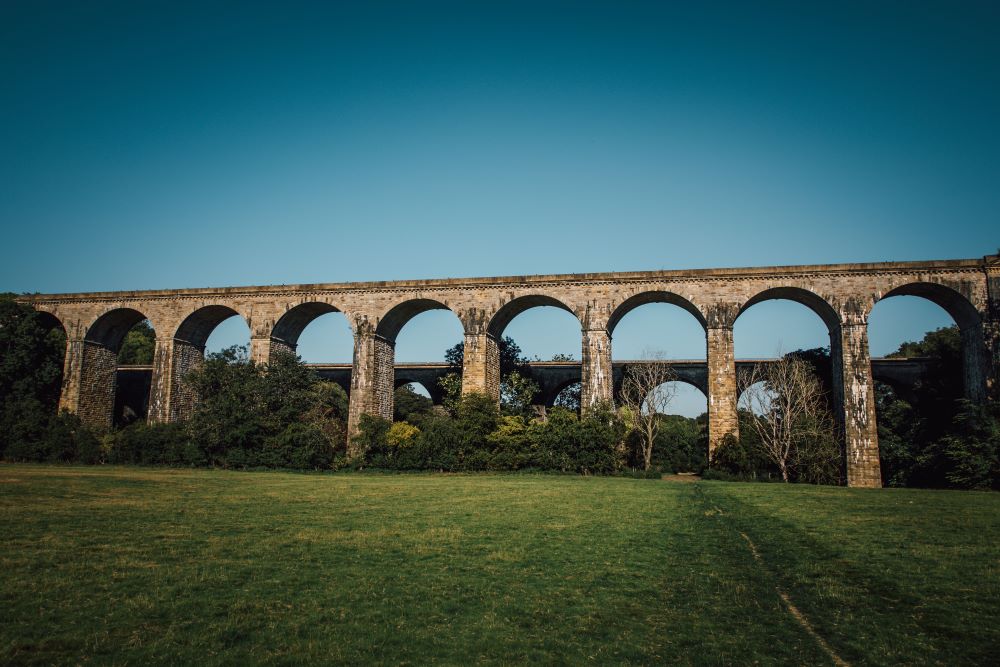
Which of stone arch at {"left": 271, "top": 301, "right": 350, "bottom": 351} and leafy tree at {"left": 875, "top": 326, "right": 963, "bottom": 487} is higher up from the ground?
stone arch at {"left": 271, "top": 301, "right": 350, "bottom": 351}

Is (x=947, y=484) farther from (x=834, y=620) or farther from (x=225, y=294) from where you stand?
(x=225, y=294)

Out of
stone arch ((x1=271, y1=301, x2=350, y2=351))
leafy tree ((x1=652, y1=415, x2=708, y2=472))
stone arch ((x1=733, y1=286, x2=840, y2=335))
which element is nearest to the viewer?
stone arch ((x1=733, y1=286, x2=840, y2=335))

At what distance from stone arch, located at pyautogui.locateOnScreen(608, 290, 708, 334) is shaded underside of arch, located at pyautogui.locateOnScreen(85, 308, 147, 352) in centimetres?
2587

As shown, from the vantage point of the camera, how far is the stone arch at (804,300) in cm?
2983

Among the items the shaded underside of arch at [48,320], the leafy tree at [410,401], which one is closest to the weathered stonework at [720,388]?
the shaded underside of arch at [48,320]

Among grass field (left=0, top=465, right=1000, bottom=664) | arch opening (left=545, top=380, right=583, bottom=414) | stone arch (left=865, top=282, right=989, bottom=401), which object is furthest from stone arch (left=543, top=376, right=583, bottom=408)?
grass field (left=0, top=465, right=1000, bottom=664)

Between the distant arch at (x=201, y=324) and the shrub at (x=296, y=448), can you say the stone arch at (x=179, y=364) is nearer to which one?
the distant arch at (x=201, y=324)

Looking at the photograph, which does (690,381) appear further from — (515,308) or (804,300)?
(515,308)

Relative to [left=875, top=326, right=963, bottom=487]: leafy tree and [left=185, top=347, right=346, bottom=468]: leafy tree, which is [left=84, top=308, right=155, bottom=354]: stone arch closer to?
[left=185, top=347, right=346, bottom=468]: leafy tree

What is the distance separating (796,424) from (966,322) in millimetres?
8701

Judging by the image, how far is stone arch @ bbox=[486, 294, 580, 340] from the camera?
107 feet

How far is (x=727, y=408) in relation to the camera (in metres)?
29.5

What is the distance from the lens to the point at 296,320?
3581 centimetres

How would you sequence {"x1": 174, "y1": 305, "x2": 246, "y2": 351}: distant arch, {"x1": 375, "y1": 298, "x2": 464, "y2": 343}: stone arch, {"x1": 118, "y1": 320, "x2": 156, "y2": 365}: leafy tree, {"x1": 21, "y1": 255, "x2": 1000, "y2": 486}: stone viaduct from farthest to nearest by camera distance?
{"x1": 118, "y1": 320, "x2": 156, "y2": 365}: leafy tree < {"x1": 174, "y1": 305, "x2": 246, "y2": 351}: distant arch < {"x1": 375, "y1": 298, "x2": 464, "y2": 343}: stone arch < {"x1": 21, "y1": 255, "x2": 1000, "y2": 486}: stone viaduct
